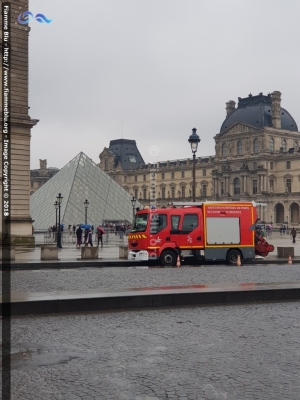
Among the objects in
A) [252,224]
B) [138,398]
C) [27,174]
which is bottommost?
[138,398]

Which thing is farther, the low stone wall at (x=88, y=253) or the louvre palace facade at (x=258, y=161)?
the louvre palace facade at (x=258, y=161)

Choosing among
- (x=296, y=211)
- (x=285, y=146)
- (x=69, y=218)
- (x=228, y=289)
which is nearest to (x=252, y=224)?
(x=228, y=289)

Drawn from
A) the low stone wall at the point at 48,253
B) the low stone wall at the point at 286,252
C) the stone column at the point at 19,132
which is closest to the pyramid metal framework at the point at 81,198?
the stone column at the point at 19,132

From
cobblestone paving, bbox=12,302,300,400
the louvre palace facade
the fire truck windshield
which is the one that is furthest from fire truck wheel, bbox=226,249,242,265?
the louvre palace facade

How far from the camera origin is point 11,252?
20328mm

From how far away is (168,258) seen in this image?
21078 mm

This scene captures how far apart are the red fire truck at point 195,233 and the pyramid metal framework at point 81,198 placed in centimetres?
3511

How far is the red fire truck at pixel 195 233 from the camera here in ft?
69.3

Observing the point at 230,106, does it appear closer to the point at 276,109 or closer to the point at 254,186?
the point at 276,109

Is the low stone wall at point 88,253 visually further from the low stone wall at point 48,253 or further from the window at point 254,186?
the window at point 254,186

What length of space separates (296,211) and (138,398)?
89.7 metres

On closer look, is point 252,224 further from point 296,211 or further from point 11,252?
point 296,211

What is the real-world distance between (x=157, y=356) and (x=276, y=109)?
93.7 m

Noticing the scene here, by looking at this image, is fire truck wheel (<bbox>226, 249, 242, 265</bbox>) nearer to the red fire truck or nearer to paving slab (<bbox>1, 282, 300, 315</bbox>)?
the red fire truck
